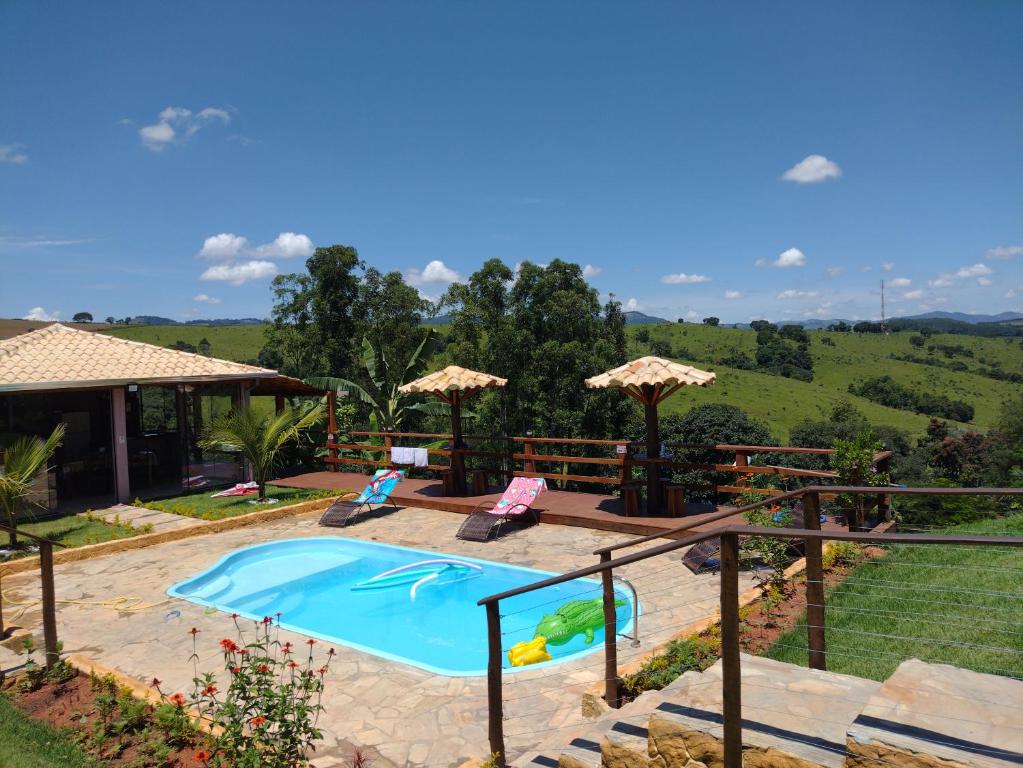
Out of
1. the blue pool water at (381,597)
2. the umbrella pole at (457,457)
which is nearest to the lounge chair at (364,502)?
the blue pool water at (381,597)

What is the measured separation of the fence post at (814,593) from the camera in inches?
157

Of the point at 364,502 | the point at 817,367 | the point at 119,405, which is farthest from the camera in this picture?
the point at 817,367

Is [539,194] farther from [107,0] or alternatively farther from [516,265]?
[107,0]

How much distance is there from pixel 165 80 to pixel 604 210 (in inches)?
1009

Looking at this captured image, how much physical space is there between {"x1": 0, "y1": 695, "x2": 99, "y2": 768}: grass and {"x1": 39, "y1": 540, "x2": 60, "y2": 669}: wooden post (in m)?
0.83

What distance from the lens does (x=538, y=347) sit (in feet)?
73.0

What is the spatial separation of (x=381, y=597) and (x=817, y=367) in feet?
267

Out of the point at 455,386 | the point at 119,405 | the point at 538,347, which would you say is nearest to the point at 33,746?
the point at 455,386

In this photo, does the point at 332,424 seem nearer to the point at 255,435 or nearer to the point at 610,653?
the point at 255,435

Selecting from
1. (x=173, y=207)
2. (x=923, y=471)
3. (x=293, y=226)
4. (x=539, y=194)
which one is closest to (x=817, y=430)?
(x=923, y=471)

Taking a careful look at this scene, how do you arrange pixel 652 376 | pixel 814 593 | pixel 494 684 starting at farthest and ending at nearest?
pixel 652 376 → pixel 814 593 → pixel 494 684

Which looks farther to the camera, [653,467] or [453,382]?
[453,382]

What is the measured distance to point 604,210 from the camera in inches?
1452

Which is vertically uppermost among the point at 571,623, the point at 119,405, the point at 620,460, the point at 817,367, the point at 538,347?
the point at 538,347
